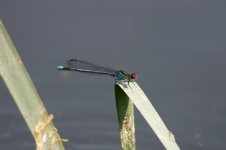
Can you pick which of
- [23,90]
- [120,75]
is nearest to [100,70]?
[120,75]

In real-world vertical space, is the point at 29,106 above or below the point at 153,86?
below

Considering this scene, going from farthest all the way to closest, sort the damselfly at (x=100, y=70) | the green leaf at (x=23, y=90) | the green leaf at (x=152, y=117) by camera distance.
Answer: the damselfly at (x=100, y=70)
the green leaf at (x=152, y=117)
the green leaf at (x=23, y=90)

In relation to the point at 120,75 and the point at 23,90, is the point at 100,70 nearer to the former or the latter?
the point at 120,75

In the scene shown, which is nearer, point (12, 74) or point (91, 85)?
point (12, 74)

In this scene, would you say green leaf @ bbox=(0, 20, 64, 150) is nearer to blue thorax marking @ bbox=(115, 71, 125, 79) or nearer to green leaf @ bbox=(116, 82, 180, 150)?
green leaf @ bbox=(116, 82, 180, 150)

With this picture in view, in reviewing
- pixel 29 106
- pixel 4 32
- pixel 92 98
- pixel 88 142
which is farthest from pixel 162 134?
pixel 92 98

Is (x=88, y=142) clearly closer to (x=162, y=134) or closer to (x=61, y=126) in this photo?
(x=61, y=126)

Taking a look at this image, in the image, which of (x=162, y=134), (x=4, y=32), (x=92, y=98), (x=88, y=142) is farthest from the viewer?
(x=92, y=98)

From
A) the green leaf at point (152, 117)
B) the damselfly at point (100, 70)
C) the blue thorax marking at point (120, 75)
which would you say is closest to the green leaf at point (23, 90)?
the green leaf at point (152, 117)

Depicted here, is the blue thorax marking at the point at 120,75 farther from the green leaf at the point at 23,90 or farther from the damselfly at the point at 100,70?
the green leaf at the point at 23,90

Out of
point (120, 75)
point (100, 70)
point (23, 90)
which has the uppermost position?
point (100, 70)

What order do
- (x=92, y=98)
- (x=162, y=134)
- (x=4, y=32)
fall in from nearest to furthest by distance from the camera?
(x=4, y=32) → (x=162, y=134) → (x=92, y=98)
